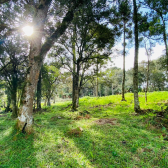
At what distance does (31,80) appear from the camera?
4.14 m

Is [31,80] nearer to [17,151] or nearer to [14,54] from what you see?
[17,151]

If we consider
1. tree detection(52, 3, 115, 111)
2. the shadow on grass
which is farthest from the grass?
tree detection(52, 3, 115, 111)

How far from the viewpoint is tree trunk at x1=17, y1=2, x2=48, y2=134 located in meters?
3.90

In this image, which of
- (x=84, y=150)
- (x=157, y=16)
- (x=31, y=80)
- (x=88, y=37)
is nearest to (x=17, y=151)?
(x=84, y=150)

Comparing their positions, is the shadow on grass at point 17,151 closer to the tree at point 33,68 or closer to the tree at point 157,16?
the tree at point 33,68

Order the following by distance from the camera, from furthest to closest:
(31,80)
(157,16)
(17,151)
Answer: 1. (157,16)
2. (31,80)
3. (17,151)

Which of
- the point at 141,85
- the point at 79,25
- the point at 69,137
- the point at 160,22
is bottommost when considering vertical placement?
the point at 69,137

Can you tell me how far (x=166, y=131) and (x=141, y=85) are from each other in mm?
32628

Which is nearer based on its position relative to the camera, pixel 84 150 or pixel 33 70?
pixel 84 150

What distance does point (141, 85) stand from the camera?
3294 centimetres

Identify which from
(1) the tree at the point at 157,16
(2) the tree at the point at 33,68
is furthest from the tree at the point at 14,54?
(1) the tree at the point at 157,16

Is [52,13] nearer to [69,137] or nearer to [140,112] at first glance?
[69,137]

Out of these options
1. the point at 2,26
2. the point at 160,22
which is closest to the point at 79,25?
the point at 2,26

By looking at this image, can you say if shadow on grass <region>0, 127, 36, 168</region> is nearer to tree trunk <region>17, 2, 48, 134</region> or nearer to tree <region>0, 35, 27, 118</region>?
tree trunk <region>17, 2, 48, 134</region>
